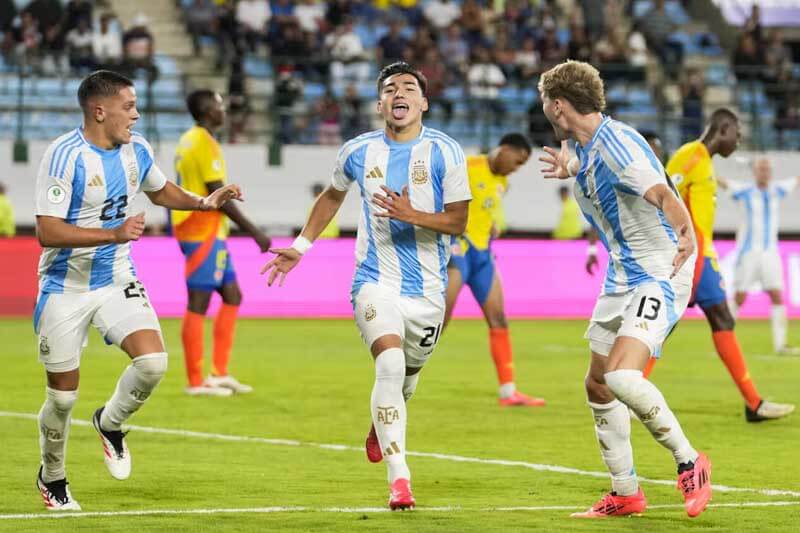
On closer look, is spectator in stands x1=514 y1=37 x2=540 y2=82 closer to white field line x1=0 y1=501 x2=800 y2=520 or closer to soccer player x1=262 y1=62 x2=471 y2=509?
soccer player x1=262 y1=62 x2=471 y2=509

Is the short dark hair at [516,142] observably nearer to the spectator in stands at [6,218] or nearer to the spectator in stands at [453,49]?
the spectator in stands at [6,218]

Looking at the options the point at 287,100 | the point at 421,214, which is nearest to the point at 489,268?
the point at 421,214

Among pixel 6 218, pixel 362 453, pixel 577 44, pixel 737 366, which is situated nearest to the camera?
pixel 362 453

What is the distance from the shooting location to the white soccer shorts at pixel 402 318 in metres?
8.11

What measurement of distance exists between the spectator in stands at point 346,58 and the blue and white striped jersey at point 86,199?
2018 cm

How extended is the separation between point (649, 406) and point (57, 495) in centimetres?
309

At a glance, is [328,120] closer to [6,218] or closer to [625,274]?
[6,218]

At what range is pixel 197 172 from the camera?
1323cm

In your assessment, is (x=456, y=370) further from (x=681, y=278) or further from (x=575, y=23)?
(x=575, y=23)

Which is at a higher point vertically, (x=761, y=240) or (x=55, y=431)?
(x=55, y=431)

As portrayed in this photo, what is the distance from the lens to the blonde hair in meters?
7.55

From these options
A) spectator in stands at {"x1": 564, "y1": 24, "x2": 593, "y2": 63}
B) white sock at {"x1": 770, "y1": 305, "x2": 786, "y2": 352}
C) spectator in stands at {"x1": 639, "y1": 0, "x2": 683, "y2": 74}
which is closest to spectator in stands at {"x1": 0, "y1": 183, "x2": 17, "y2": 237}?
spectator in stands at {"x1": 564, "y1": 24, "x2": 593, "y2": 63}

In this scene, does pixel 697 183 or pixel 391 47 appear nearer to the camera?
pixel 697 183

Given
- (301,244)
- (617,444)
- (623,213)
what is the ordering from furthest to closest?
(301,244), (617,444), (623,213)
